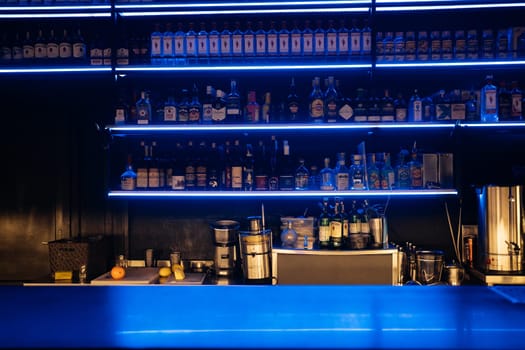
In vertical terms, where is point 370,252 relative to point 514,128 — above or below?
below

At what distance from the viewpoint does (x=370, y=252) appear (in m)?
2.79

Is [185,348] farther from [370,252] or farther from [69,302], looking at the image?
[370,252]

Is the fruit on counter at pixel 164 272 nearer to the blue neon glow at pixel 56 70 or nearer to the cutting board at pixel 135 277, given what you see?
the cutting board at pixel 135 277

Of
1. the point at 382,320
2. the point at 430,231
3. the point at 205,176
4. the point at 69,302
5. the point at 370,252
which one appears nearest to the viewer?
the point at 382,320

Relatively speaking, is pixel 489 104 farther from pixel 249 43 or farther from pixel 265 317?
pixel 265 317

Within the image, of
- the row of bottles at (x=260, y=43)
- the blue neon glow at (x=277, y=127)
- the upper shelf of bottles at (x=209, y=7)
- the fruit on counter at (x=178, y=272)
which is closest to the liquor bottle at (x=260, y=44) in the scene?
the row of bottles at (x=260, y=43)

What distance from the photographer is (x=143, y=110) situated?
9.91ft

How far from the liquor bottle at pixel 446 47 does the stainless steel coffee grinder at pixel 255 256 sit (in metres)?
1.53

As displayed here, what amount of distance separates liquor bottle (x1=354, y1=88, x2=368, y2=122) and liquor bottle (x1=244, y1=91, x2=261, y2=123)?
2.00 feet

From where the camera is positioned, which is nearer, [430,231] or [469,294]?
[469,294]

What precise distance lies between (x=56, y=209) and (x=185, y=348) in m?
2.64

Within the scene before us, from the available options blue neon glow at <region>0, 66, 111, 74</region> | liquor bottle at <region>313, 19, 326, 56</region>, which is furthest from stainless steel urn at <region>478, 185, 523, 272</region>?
blue neon glow at <region>0, 66, 111, 74</region>

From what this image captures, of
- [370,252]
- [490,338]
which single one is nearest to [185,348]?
[490,338]

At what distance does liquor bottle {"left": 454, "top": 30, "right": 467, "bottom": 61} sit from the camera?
2916mm
